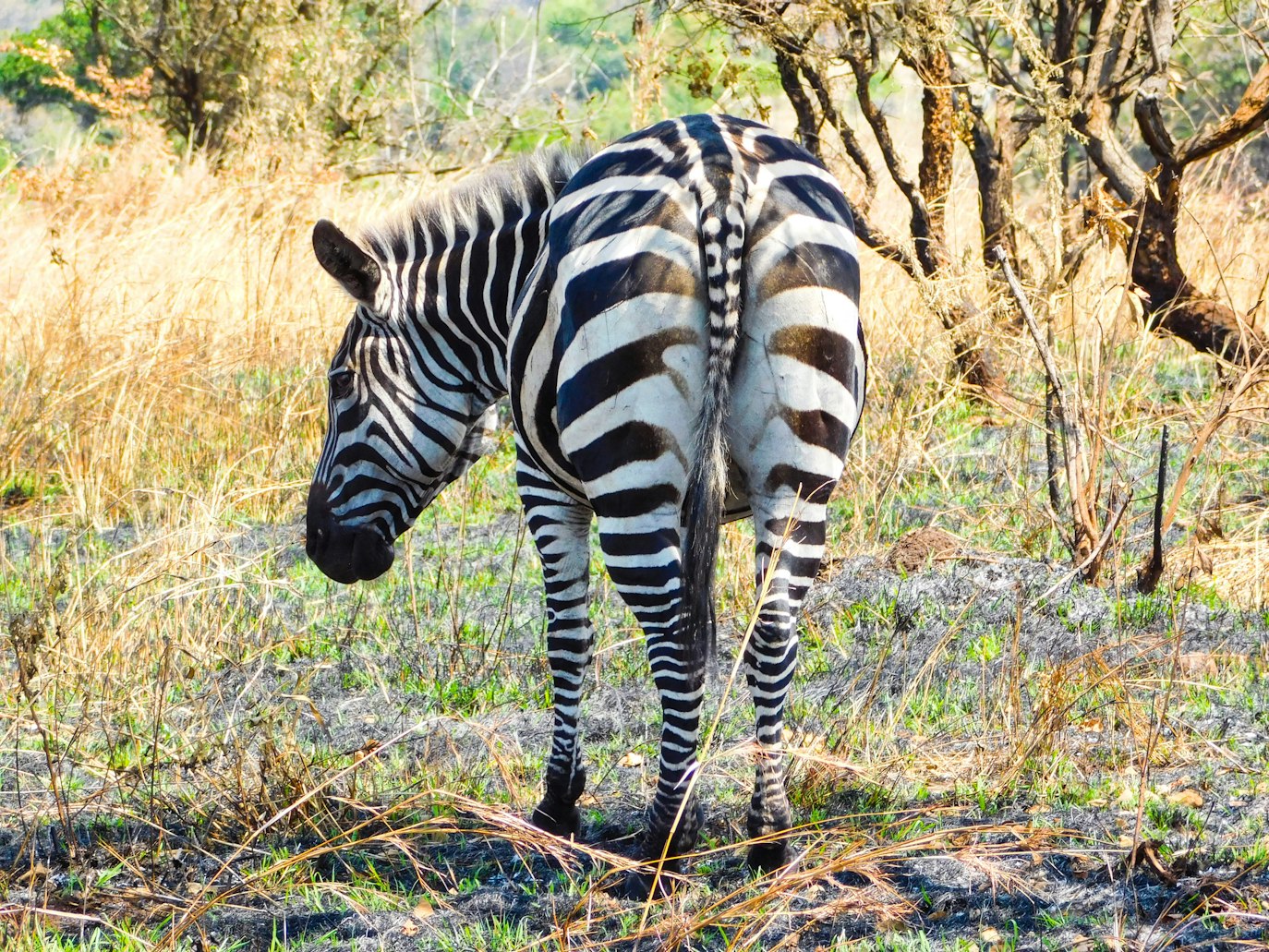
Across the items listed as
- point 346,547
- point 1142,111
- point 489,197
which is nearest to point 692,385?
point 489,197

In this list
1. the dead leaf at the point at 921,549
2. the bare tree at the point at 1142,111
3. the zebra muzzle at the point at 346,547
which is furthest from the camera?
the bare tree at the point at 1142,111

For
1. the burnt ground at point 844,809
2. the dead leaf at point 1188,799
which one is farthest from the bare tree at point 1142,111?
the dead leaf at point 1188,799

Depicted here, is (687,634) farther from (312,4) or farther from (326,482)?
(312,4)

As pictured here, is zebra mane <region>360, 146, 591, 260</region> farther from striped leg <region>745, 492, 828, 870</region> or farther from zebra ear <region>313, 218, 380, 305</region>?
striped leg <region>745, 492, 828, 870</region>

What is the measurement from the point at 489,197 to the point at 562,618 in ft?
4.15

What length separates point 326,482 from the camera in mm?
3938

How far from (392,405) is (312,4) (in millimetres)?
13796

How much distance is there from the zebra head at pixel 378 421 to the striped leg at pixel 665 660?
1022 mm

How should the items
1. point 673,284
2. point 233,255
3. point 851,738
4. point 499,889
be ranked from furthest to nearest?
point 233,255 < point 851,738 < point 499,889 < point 673,284

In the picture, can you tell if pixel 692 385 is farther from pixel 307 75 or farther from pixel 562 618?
pixel 307 75

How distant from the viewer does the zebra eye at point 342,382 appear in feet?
12.6

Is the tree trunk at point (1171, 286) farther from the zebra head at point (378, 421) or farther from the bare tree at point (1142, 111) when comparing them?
the zebra head at point (378, 421)

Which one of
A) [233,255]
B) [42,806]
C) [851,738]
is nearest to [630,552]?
[851,738]

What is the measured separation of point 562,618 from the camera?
141 inches
